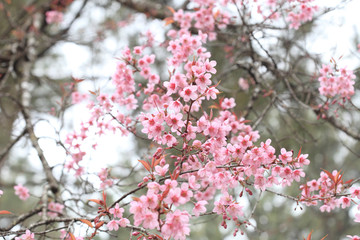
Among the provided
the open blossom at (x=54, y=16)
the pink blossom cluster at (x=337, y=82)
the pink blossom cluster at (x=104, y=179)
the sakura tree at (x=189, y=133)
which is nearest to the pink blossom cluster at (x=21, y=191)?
the sakura tree at (x=189, y=133)

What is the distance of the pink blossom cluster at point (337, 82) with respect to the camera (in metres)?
2.33

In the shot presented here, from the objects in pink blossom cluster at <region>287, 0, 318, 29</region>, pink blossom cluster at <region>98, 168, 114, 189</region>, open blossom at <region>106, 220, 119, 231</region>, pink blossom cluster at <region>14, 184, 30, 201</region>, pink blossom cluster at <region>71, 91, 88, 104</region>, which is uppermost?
pink blossom cluster at <region>287, 0, 318, 29</region>

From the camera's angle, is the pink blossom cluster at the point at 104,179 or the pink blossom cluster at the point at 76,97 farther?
the pink blossom cluster at the point at 76,97

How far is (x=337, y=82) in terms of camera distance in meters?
2.38

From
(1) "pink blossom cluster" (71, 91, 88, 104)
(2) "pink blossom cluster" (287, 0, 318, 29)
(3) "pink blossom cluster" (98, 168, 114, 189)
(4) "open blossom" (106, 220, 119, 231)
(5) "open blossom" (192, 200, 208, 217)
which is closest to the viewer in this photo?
(5) "open blossom" (192, 200, 208, 217)

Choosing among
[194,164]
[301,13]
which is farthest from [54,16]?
[194,164]

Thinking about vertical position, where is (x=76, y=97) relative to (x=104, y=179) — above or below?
above

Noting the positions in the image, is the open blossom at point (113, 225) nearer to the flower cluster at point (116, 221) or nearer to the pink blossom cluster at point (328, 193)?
the flower cluster at point (116, 221)

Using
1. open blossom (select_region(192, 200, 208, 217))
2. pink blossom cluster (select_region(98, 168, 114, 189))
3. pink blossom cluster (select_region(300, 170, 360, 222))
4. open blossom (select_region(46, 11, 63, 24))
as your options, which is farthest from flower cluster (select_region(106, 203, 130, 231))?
open blossom (select_region(46, 11, 63, 24))

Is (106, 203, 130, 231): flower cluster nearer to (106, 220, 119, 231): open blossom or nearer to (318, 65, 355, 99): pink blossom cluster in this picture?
(106, 220, 119, 231): open blossom

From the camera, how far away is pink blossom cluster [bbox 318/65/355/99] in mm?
2328

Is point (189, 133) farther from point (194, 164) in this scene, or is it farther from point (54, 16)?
point (54, 16)

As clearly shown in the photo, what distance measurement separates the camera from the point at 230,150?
152cm

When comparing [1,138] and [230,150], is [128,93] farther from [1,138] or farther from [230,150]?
[1,138]
